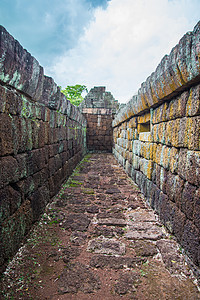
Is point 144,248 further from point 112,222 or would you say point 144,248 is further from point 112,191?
point 112,191

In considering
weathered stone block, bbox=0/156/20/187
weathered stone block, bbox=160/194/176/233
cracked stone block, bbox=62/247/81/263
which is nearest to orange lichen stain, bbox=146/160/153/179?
weathered stone block, bbox=160/194/176/233

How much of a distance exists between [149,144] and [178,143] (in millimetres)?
1463

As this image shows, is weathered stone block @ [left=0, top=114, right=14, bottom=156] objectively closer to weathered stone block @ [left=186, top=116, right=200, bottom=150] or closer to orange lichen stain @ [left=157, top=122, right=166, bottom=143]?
weathered stone block @ [left=186, top=116, right=200, bottom=150]

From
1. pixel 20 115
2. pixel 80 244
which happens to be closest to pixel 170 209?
pixel 80 244

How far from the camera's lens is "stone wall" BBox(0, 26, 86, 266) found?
2.02m

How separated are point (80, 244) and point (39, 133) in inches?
66.6

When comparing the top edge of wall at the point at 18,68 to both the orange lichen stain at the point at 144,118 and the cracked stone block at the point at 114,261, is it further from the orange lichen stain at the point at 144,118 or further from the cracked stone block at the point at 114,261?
the orange lichen stain at the point at 144,118

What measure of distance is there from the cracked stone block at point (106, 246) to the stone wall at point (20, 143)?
0.82 metres

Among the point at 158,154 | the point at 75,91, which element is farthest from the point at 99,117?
the point at 75,91

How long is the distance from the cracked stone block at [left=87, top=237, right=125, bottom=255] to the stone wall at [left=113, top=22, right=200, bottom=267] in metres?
0.68

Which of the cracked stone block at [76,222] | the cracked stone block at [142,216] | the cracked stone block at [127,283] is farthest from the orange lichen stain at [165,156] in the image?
the cracked stone block at [127,283]

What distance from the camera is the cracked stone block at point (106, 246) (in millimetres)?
2352

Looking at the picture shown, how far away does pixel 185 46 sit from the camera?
2039 mm

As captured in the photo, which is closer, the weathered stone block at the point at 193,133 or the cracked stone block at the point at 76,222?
the weathered stone block at the point at 193,133
